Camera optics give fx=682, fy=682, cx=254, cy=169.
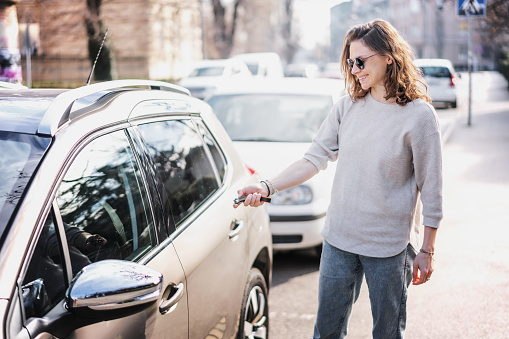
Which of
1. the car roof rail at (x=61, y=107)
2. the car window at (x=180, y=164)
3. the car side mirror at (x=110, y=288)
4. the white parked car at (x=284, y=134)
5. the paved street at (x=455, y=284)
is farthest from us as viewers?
the white parked car at (x=284, y=134)

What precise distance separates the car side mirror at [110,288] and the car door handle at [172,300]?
0.36m

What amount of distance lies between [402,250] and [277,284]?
2.67 meters

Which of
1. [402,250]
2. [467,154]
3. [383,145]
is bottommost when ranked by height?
[467,154]

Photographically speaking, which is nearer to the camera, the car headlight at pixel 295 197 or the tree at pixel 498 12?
the car headlight at pixel 295 197

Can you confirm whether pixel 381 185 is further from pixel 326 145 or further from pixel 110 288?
pixel 110 288

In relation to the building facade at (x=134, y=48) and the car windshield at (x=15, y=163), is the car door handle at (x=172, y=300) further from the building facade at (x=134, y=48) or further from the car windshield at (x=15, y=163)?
the building facade at (x=134, y=48)

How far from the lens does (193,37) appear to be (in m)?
47.8

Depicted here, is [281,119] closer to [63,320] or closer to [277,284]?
[277,284]

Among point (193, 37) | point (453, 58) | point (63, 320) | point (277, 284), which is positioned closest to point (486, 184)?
point (277, 284)

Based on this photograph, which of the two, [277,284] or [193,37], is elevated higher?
[193,37]

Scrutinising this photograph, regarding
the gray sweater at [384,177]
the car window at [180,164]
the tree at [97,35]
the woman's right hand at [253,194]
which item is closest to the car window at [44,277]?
the car window at [180,164]

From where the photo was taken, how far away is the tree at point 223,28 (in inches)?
1730

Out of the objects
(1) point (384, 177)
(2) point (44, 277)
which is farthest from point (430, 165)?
(2) point (44, 277)

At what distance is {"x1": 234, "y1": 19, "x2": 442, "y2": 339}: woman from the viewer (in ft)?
9.24
